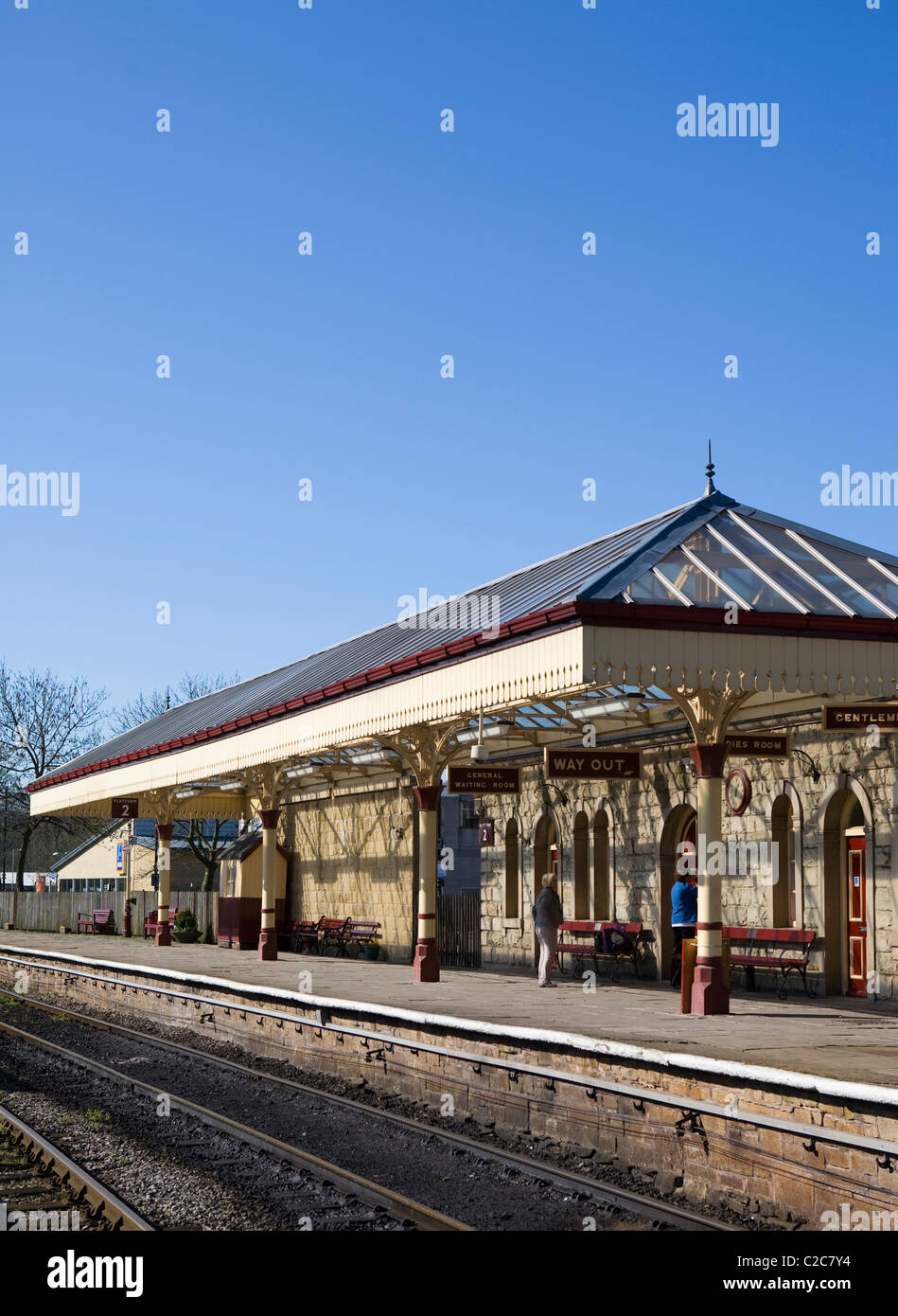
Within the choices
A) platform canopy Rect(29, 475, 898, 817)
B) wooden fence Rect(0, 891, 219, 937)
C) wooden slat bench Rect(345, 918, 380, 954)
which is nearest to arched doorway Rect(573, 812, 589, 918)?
platform canopy Rect(29, 475, 898, 817)

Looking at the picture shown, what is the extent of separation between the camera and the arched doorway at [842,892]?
16250mm

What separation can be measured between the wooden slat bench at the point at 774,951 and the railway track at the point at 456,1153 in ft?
17.4

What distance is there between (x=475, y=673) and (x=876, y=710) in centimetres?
409

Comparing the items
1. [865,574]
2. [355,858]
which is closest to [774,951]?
[865,574]

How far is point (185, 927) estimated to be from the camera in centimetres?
3747

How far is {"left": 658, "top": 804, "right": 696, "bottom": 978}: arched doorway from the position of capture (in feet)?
64.8

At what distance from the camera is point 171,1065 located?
16.0 meters

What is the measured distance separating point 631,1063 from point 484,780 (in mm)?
9040

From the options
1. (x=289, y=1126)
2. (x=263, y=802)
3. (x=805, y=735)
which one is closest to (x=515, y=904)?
(x=263, y=802)

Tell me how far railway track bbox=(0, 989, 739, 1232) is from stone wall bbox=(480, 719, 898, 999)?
6.18 meters

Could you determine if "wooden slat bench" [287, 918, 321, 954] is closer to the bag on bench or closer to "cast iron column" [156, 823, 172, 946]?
"cast iron column" [156, 823, 172, 946]
